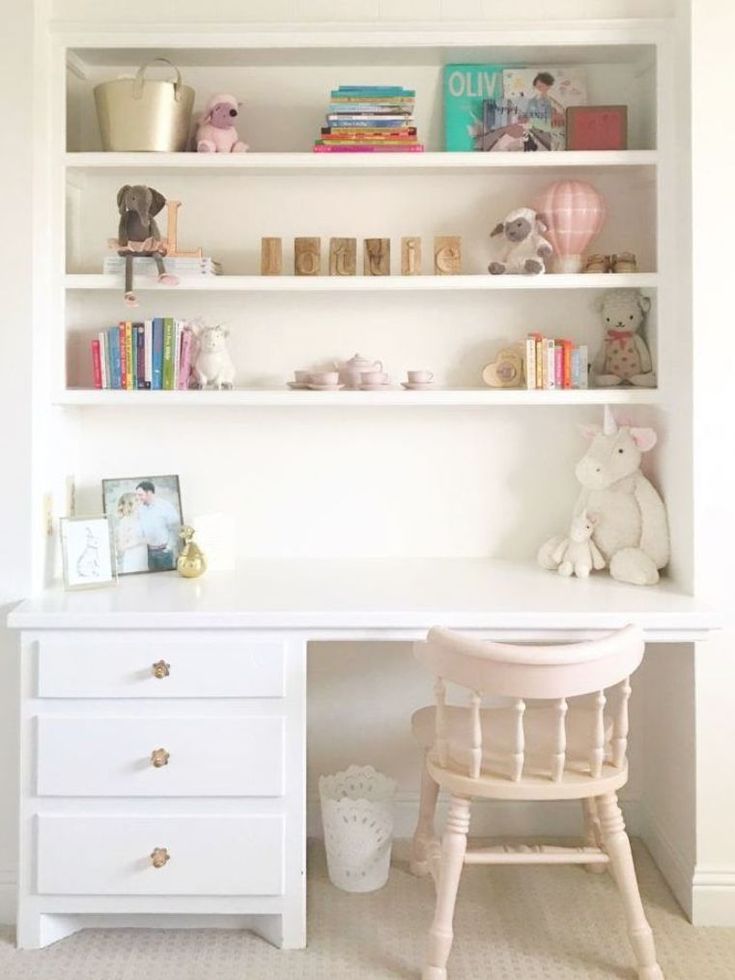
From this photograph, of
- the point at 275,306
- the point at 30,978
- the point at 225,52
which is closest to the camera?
the point at 30,978

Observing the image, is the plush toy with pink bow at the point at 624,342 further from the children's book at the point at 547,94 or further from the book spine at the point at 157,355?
the book spine at the point at 157,355

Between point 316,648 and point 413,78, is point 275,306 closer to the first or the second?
point 413,78

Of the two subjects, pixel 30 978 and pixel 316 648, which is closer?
pixel 30 978

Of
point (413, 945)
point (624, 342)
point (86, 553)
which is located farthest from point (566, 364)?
point (413, 945)

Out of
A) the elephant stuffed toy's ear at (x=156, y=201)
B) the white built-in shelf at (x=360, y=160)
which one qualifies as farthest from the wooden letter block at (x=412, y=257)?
the elephant stuffed toy's ear at (x=156, y=201)

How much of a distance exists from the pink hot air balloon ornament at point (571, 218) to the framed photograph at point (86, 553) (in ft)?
4.56

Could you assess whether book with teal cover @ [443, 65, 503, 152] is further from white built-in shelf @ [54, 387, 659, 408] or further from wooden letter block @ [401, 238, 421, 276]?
white built-in shelf @ [54, 387, 659, 408]

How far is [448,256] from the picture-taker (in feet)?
8.84

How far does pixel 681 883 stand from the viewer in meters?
2.50

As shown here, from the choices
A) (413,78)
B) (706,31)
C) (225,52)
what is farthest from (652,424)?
(225,52)

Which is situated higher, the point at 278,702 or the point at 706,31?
the point at 706,31

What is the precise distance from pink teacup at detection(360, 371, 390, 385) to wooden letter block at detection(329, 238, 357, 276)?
0.27 meters

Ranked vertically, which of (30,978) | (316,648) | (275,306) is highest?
(275,306)

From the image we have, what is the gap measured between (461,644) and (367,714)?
0.95m
